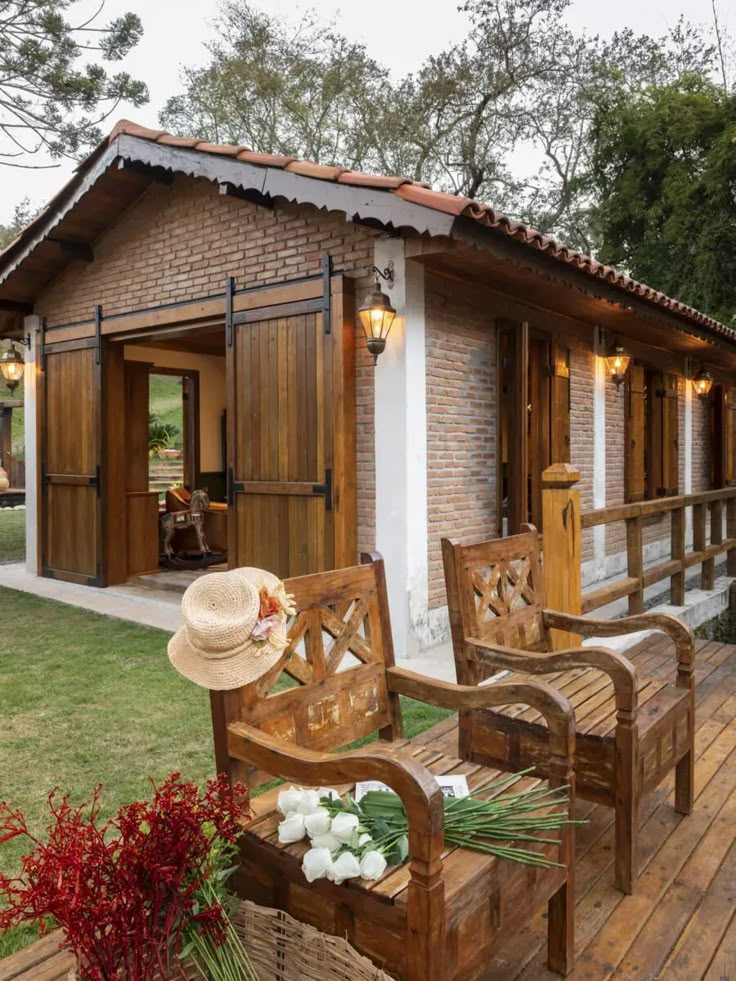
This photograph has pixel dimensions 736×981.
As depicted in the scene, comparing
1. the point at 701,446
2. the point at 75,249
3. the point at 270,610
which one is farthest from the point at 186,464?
the point at 270,610

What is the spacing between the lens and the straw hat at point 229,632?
1.73 meters

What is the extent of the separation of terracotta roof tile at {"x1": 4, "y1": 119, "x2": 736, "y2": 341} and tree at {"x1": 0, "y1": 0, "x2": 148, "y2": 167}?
4.73 meters

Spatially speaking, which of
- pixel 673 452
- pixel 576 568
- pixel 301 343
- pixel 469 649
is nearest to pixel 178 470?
pixel 673 452

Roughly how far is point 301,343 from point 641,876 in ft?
13.3

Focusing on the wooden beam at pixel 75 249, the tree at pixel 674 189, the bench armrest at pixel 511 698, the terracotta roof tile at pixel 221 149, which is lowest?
the bench armrest at pixel 511 698

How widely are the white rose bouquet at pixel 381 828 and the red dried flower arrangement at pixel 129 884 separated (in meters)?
0.17

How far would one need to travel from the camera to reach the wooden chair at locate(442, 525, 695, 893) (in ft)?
7.40

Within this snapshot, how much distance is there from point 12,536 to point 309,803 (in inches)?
449

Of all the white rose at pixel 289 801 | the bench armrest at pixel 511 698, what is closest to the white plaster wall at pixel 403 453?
the bench armrest at pixel 511 698

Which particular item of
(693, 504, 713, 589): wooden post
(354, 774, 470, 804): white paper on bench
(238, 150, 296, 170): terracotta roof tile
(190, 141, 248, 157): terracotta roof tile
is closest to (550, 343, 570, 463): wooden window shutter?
(693, 504, 713, 589): wooden post

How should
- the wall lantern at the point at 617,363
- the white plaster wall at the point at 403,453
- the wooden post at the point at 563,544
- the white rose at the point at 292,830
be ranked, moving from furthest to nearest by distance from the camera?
the wall lantern at the point at 617,363, the white plaster wall at the point at 403,453, the wooden post at the point at 563,544, the white rose at the point at 292,830

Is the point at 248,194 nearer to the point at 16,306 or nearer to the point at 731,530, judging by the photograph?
the point at 16,306

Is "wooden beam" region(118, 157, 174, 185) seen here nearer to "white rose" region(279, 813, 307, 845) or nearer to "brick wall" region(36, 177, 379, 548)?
"brick wall" region(36, 177, 379, 548)

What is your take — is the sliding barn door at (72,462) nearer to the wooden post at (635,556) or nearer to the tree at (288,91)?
the wooden post at (635,556)
